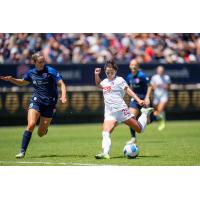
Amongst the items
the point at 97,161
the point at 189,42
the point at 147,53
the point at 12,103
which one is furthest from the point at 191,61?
the point at 97,161

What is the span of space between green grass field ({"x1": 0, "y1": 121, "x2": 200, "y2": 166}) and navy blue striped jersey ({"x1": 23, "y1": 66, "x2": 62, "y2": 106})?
838 mm

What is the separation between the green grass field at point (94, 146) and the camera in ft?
32.2

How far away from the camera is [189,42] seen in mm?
14523

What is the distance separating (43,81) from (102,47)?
567 centimetres

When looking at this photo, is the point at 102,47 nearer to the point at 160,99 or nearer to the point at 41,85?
the point at 160,99

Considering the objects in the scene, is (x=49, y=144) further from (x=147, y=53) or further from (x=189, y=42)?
(x=147, y=53)

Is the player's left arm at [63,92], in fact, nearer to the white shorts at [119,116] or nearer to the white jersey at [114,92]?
the white jersey at [114,92]

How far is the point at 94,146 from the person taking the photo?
12.2 meters

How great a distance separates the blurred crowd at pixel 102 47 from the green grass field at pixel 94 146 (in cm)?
155

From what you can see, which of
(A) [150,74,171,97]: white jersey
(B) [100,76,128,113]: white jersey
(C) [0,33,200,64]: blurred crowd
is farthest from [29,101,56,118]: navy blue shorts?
(A) [150,74,171,97]: white jersey

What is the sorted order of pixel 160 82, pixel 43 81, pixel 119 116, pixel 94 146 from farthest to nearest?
pixel 160 82 → pixel 94 146 → pixel 43 81 → pixel 119 116

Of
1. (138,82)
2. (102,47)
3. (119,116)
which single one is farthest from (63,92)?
(102,47)

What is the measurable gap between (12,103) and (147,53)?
335 cm
